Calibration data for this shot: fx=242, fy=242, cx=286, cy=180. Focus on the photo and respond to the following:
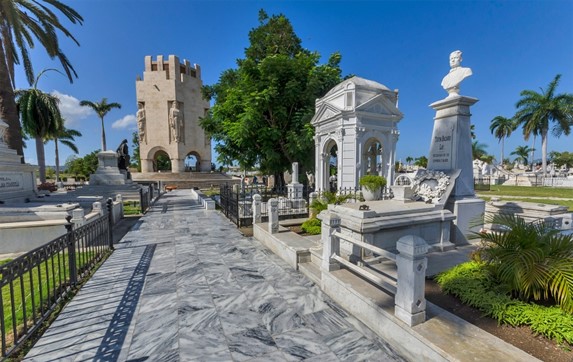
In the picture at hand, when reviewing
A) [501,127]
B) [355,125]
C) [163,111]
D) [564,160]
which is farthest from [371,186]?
[564,160]

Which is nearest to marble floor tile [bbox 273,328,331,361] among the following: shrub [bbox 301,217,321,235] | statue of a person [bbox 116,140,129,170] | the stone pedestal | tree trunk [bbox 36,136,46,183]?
shrub [bbox 301,217,321,235]

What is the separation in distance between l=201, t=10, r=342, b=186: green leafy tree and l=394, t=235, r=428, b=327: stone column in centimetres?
1321

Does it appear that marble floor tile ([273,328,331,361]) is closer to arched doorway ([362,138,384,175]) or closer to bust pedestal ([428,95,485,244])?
bust pedestal ([428,95,485,244])

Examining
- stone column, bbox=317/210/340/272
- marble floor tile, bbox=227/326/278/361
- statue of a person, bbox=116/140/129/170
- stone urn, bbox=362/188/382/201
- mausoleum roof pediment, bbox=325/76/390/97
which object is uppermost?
mausoleum roof pediment, bbox=325/76/390/97

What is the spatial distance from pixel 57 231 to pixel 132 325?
5826mm

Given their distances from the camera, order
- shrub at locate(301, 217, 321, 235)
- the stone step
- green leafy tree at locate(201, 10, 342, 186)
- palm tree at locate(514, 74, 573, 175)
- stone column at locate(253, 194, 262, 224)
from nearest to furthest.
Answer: the stone step, shrub at locate(301, 217, 321, 235), stone column at locate(253, 194, 262, 224), green leafy tree at locate(201, 10, 342, 186), palm tree at locate(514, 74, 573, 175)

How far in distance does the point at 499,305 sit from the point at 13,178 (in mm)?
16728

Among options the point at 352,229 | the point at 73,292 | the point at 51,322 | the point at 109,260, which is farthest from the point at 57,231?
the point at 352,229

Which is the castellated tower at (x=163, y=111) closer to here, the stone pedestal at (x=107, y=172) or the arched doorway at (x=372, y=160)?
the stone pedestal at (x=107, y=172)

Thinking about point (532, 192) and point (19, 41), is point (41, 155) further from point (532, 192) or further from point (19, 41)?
point (532, 192)

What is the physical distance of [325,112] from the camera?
13.7 meters

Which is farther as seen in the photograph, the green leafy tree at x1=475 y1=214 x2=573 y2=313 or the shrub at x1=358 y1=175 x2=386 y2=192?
the shrub at x1=358 y1=175 x2=386 y2=192

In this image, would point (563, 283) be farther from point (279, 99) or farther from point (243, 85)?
point (243, 85)

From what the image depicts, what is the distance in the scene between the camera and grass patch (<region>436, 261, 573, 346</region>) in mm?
2521
